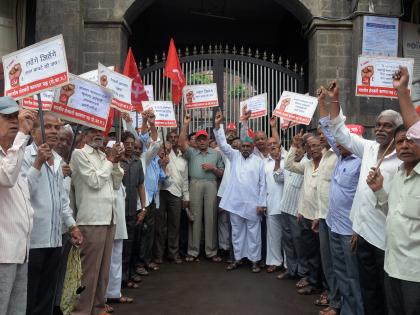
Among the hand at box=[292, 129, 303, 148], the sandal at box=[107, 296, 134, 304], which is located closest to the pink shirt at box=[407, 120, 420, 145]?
the hand at box=[292, 129, 303, 148]

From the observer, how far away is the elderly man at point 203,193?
7.74m

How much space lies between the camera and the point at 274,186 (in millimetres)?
6992

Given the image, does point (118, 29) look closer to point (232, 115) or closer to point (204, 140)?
point (232, 115)

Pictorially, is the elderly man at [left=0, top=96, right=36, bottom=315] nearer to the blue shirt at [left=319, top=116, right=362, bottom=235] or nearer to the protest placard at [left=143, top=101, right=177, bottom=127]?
the blue shirt at [left=319, top=116, right=362, bottom=235]

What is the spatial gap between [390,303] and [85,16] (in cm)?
851

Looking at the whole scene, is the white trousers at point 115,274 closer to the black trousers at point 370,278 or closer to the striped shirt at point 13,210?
the striped shirt at point 13,210

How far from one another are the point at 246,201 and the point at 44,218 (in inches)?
155

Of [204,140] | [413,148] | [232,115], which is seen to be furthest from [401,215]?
[232,115]

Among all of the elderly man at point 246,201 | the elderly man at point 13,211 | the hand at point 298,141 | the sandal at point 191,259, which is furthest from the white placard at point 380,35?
the elderly man at point 13,211

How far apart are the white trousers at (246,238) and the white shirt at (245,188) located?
5.0 inches

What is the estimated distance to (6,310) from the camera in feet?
9.62

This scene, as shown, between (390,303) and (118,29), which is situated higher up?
(118,29)

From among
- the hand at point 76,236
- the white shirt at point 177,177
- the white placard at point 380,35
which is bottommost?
the hand at point 76,236

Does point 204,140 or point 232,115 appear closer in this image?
point 204,140
